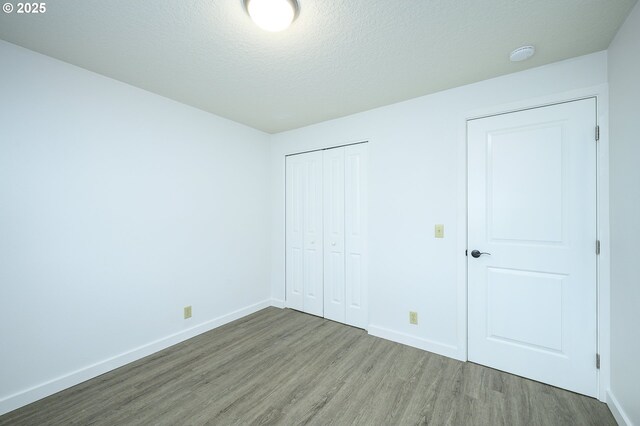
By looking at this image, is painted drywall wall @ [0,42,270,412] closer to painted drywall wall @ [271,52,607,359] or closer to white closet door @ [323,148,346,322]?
white closet door @ [323,148,346,322]

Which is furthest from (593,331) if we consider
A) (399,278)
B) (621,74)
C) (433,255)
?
(621,74)

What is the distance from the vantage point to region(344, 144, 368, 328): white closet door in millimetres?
3049

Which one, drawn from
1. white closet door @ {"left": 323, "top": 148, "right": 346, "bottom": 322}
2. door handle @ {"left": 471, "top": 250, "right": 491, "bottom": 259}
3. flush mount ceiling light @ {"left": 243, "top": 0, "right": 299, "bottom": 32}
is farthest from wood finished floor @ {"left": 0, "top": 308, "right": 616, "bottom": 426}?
flush mount ceiling light @ {"left": 243, "top": 0, "right": 299, "bottom": 32}

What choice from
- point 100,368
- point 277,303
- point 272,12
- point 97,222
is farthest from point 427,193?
point 100,368

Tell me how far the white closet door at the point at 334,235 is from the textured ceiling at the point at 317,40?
3.18ft

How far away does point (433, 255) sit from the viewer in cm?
255

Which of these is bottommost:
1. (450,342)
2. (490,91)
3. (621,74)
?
(450,342)

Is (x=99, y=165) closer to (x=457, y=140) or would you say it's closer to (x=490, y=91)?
(x=457, y=140)

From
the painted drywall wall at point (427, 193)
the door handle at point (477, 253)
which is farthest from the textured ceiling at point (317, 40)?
the door handle at point (477, 253)

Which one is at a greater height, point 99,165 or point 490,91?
point 490,91

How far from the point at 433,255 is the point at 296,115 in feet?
7.16

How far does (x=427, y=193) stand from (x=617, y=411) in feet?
6.30

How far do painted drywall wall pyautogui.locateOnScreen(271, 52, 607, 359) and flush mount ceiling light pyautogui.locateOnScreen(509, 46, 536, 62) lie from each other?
0.27 meters

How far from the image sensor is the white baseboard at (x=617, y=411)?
5.12 ft
